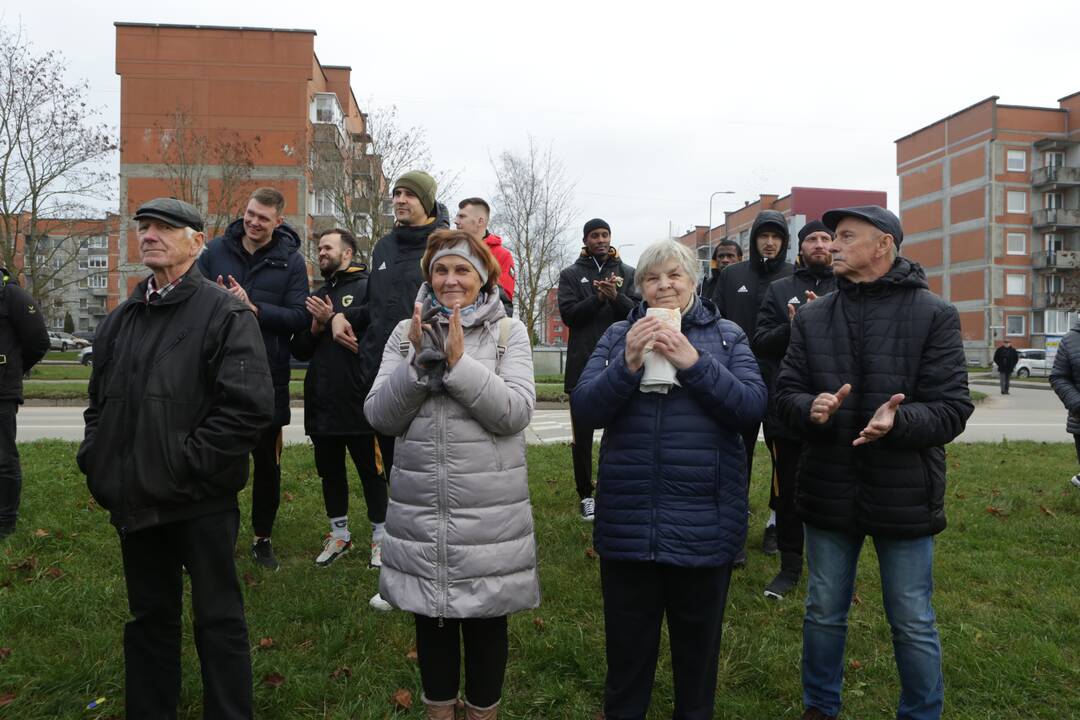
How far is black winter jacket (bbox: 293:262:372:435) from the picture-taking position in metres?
5.09

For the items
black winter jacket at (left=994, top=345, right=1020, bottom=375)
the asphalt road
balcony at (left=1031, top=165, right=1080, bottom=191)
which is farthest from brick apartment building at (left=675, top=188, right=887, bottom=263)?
balcony at (left=1031, top=165, right=1080, bottom=191)

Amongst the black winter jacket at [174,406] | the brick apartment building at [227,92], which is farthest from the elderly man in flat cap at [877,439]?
the brick apartment building at [227,92]

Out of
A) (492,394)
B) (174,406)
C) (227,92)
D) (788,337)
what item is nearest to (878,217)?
(788,337)

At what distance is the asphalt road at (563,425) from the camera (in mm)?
12562

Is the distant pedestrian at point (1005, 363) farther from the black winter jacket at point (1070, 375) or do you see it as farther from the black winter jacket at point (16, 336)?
the black winter jacket at point (16, 336)

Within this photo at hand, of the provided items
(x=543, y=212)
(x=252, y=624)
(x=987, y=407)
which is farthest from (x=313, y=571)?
(x=543, y=212)

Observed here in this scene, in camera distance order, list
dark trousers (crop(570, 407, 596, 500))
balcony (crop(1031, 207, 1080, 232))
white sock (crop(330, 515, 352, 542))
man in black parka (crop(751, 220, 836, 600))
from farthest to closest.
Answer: balcony (crop(1031, 207, 1080, 232)) → dark trousers (crop(570, 407, 596, 500)) → white sock (crop(330, 515, 352, 542)) → man in black parka (crop(751, 220, 836, 600))

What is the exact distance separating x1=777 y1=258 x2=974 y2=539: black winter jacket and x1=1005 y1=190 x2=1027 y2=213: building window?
6473 centimetres

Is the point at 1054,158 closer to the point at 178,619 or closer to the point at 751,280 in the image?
the point at 751,280

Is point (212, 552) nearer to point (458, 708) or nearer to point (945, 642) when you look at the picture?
point (458, 708)

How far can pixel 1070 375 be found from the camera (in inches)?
238

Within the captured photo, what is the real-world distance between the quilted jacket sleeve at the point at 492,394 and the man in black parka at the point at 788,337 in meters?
2.24

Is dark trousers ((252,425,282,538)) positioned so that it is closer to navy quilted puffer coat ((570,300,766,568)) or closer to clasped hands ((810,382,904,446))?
navy quilted puffer coat ((570,300,766,568))

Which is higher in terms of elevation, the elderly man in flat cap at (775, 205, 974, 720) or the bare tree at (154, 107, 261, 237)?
the bare tree at (154, 107, 261, 237)
